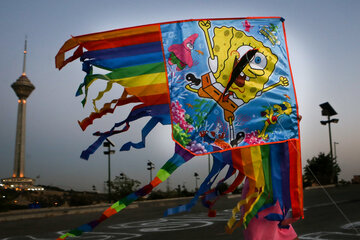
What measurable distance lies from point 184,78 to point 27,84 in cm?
7956

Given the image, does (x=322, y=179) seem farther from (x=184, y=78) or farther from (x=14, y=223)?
(x=184, y=78)

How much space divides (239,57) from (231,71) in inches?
5.2

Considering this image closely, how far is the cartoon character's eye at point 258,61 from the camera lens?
9.36 ft

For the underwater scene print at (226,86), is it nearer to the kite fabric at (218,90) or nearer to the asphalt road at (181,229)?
the kite fabric at (218,90)

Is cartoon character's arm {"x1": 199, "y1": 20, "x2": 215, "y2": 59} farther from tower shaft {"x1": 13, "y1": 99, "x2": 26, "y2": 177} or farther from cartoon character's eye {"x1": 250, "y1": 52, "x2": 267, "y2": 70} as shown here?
tower shaft {"x1": 13, "y1": 99, "x2": 26, "y2": 177}

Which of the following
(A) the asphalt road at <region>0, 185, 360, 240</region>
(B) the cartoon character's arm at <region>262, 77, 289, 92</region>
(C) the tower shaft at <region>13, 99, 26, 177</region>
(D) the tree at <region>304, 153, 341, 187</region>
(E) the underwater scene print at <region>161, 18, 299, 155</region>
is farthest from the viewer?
(C) the tower shaft at <region>13, 99, 26, 177</region>

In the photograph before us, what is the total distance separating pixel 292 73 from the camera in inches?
120

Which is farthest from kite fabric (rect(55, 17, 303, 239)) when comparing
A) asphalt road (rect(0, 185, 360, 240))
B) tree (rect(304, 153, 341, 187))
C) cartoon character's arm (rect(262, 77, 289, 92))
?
tree (rect(304, 153, 341, 187))

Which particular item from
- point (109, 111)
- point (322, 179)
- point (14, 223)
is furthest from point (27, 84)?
point (109, 111)

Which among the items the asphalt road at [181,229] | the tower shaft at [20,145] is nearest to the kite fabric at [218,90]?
the asphalt road at [181,229]

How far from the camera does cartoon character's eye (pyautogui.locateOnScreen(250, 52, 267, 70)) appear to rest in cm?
285

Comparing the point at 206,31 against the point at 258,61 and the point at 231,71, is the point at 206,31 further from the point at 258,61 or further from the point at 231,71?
the point at 258,61

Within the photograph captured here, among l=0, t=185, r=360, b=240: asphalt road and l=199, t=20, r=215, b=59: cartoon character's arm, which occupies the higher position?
l=199, t=20, r=215, b=59: cartoon character's arm

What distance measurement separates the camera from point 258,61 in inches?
113
